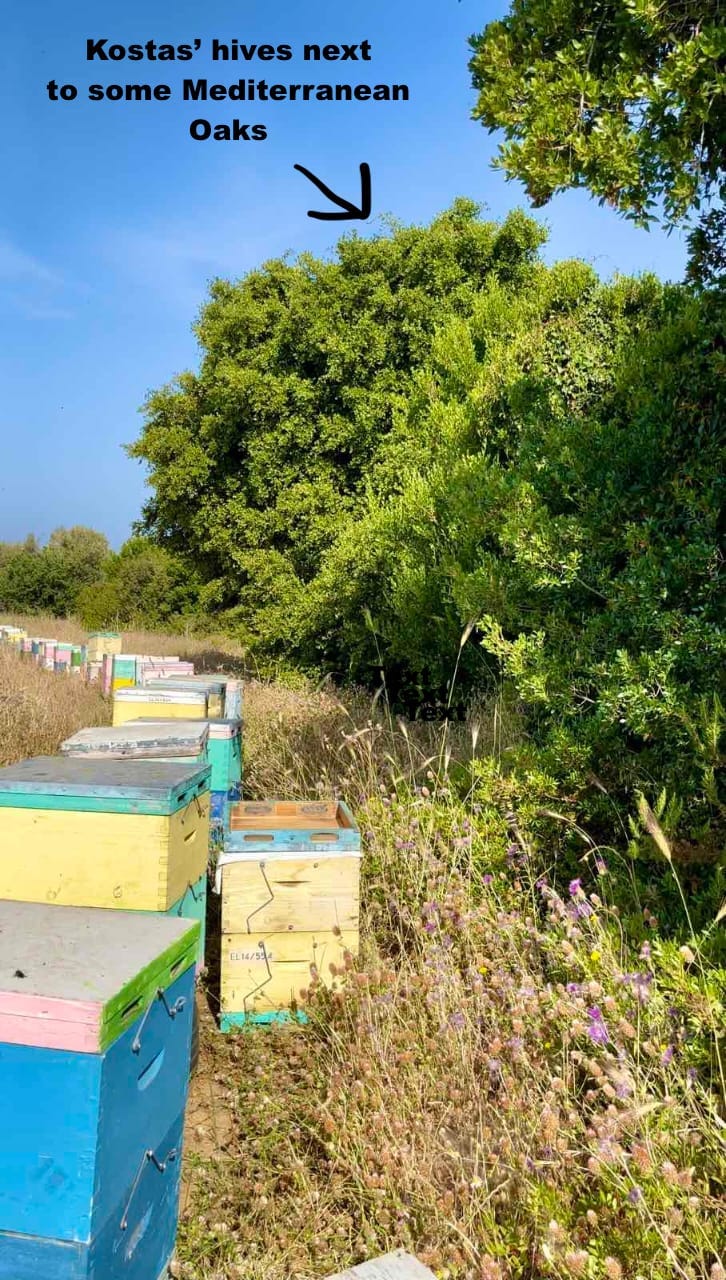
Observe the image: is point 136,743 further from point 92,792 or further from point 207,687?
point 207,687

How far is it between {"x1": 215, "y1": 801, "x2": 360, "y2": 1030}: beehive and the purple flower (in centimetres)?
131

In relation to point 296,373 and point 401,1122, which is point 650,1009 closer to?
point 401,1122

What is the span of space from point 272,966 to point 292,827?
82cm

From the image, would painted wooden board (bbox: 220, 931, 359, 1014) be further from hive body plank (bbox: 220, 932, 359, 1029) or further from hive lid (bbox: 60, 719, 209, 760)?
hive lid (bbox: 60, 719, 209, 760)

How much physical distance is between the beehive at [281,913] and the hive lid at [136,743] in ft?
2.63

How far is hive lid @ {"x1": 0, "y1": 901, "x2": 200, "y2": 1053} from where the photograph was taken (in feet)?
5.44

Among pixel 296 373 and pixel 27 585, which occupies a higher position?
pixel 296 373

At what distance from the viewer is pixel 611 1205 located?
205 cm

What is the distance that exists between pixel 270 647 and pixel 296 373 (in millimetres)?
3996

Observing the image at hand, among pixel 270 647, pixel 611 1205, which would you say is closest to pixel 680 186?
pixel 611 1205

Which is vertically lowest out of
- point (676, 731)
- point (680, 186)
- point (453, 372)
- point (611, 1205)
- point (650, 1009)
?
point (611, 1205)

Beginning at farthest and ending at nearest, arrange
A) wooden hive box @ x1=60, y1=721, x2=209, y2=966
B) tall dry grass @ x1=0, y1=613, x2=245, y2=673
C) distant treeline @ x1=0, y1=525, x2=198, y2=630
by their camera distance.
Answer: distant treeline @ x1=0, y1=525, x2=198, y2=630 → tall dry grass @ x1=0, y1=613, x2=245, y2=673 → wooden hive box @ x1=60, y1=721, x2=209, y2=966

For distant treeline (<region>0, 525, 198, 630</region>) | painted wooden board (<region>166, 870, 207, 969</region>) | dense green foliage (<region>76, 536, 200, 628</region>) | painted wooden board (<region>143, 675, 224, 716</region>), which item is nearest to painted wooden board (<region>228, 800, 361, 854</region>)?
painted wooden board (<region>166, 870, 207, 969</region>)

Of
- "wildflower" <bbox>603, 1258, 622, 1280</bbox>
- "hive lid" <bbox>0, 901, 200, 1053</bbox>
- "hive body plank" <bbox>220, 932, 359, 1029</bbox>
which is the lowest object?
"hive body plank" <bbox>220, 932, 359, 1029</bbox>
